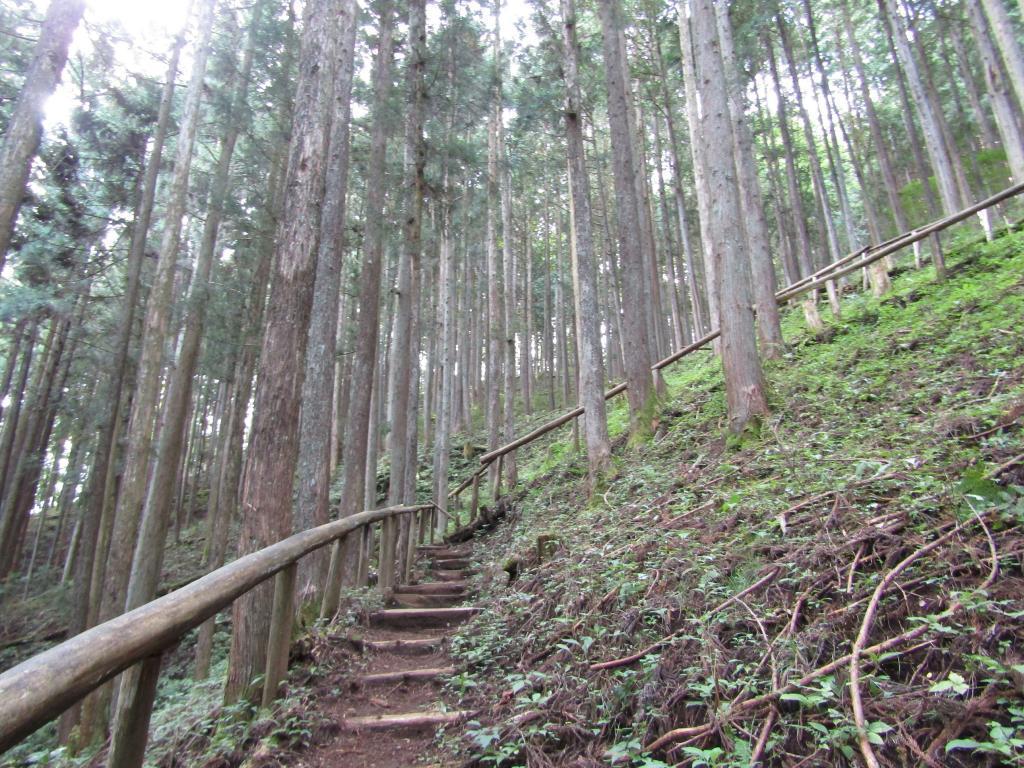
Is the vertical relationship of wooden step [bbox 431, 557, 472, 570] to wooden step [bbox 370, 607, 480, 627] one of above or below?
above

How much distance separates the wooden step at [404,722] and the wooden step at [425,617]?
2.16 metres

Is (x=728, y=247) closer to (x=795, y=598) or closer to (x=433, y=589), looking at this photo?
(x=795, y=598)

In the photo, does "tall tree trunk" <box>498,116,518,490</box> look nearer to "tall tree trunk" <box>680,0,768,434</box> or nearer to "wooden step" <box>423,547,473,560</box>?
"wooden step" <box>423,547,473,560</box>

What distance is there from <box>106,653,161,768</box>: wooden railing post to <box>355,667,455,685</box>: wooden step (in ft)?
7.79

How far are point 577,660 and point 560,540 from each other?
2.60m

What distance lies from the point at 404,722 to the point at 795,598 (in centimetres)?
239

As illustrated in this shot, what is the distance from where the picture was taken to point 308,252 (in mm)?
4715

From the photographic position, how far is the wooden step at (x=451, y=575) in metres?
7.86

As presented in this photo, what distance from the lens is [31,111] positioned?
5.75 metres

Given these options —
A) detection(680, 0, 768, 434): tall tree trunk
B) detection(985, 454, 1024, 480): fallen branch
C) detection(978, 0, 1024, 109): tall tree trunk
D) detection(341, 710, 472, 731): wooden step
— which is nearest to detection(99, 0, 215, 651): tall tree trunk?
detection(341, 710, 472, 731): wooden step

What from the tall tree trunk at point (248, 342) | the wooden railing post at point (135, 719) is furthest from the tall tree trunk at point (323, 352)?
the wooden railing post at point (135, 719)

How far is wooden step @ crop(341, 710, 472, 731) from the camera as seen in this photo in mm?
3256

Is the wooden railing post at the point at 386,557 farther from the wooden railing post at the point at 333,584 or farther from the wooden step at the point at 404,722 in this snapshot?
the wooden step at the point at 404,722

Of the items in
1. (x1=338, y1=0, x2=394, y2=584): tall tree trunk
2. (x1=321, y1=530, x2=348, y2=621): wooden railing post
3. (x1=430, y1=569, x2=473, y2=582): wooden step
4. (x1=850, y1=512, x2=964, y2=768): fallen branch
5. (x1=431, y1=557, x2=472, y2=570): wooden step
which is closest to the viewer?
(x1=850, y1=512, x2=964, y2=768): fallen branch
